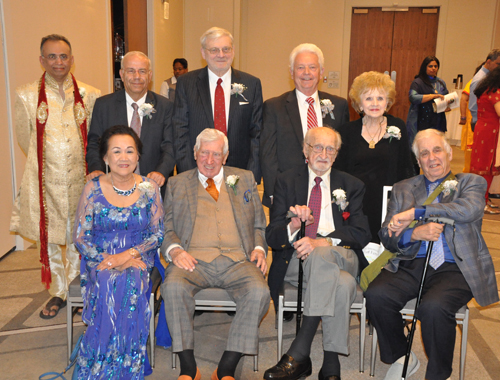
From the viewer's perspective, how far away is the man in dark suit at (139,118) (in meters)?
3.24

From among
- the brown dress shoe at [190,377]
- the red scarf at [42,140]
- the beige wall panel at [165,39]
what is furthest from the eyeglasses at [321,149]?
the beige wall panel at [165,39]

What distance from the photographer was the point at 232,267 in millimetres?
2830

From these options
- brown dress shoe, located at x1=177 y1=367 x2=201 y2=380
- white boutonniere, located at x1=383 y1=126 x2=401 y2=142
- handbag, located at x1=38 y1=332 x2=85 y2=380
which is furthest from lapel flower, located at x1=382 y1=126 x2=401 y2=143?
handbag, located at x1=38 y1=332 x2=85 y2=380

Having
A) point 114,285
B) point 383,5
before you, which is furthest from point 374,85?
point 383,5

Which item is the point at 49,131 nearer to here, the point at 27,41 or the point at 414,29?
the point at 27,41

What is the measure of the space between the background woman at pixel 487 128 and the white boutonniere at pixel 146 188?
4.72 m

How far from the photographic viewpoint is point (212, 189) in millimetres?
2957

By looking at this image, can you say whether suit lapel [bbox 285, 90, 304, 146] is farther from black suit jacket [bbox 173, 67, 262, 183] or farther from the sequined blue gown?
the sequined blue gown

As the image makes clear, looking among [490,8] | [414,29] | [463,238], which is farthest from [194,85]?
[490,8]

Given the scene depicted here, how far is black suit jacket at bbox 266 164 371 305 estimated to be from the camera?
2.84 metres

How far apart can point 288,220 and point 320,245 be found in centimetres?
27

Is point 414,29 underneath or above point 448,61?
above

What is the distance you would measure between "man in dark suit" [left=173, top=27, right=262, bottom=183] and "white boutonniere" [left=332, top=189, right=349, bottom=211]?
2.76 ft

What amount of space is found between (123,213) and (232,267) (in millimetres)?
721
